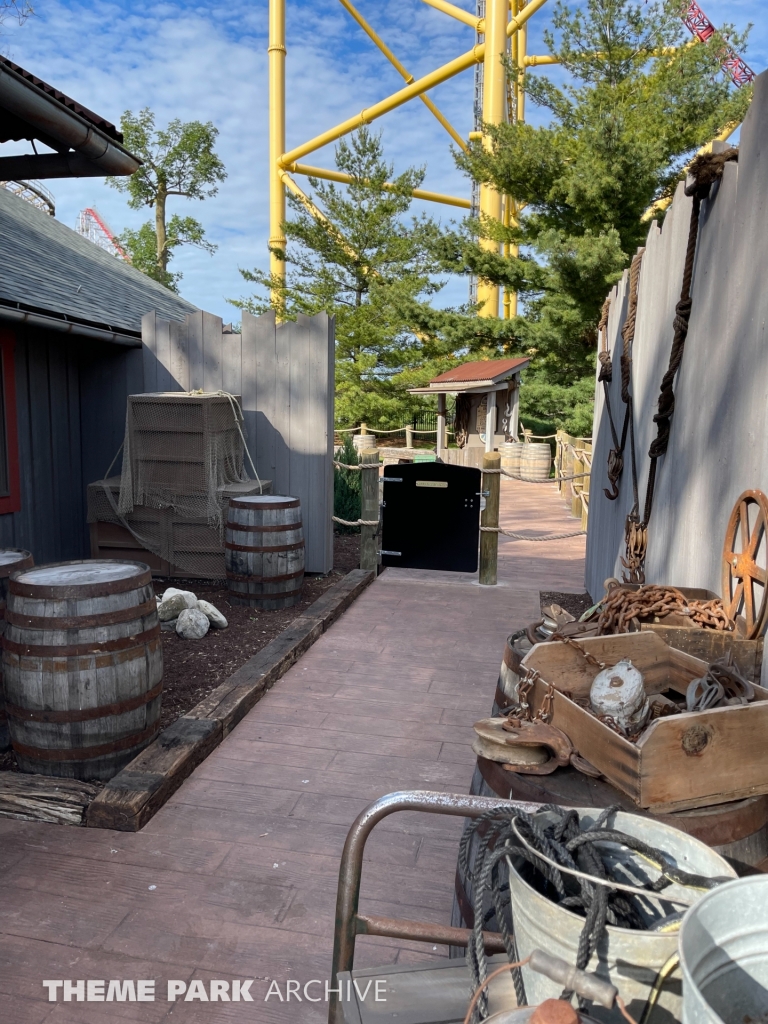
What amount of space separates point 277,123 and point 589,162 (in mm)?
17843

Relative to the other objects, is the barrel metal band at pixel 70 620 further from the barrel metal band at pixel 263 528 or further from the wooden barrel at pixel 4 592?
the barrel metal band at pixel 263 528

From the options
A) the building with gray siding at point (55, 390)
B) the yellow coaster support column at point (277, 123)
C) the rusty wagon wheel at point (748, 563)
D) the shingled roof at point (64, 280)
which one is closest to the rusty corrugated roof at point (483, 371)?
the shingled roof at point (64, 280)

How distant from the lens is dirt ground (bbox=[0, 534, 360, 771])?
14.4 ft

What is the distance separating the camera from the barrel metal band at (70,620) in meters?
3.15

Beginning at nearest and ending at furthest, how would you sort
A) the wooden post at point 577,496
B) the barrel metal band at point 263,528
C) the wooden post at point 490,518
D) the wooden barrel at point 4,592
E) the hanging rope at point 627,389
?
1. the wooden barrel at point 4,592
2. the hanging rope at point 627,389
3. the barrel metal band at point 263,528
4. the wooden post at point 490,518
5. the wooden post at point 577,496

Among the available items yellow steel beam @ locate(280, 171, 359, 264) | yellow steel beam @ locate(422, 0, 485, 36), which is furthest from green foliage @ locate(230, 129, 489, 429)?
yellow steel beam @ locate(422, 0, 485, 36)

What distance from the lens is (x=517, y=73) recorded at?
2008 centimetres

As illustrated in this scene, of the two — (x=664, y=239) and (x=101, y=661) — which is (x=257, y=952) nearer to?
(x=101, y=661)

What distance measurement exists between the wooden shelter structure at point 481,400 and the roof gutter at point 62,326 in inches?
503

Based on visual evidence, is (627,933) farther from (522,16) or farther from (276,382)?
(522,16)

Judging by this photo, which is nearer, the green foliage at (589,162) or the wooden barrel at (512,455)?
the green foliage at (589,162)

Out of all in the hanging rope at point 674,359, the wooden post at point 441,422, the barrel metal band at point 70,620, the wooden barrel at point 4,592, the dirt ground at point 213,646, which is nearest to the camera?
the hanging rope at point 674,359

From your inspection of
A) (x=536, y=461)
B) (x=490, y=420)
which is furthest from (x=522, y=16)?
(x=536, y=461)

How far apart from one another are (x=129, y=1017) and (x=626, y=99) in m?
21.8
